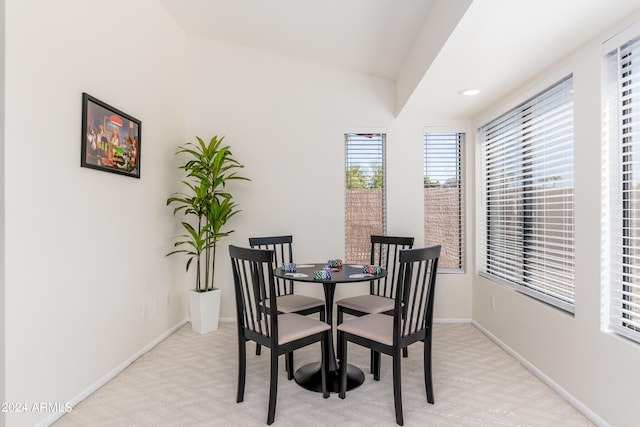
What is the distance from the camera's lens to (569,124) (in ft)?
7.86

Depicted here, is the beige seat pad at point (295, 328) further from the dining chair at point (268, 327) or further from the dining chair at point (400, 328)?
the dining chair at point (400, 328)

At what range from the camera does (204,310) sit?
361 cm

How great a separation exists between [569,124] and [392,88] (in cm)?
202

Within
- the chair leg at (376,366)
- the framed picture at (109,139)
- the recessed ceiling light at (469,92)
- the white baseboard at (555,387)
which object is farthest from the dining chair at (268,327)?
the recessed ceiling light at (469,92)

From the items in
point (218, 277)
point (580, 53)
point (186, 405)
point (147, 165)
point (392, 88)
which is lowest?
point (186, 405)

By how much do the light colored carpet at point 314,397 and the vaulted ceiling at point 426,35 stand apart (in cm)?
223

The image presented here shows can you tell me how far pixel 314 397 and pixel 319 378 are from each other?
0.77 feet

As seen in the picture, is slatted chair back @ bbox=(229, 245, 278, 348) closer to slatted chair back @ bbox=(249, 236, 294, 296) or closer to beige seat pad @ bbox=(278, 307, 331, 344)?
beige seat pad @ bbox=(278, 307, 331, 344)

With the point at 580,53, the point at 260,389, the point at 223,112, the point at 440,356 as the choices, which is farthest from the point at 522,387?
the point at 223,112

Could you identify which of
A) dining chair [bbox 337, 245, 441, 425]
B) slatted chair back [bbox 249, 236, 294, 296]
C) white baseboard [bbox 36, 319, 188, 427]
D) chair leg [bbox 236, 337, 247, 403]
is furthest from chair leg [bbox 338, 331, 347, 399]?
white baseboard [bbox 36, 319, 188, 427]

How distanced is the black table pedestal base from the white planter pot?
133 cm

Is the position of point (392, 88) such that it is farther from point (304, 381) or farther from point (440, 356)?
point (304, 381)

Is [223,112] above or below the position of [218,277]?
above

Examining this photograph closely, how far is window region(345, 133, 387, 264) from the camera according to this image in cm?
409
